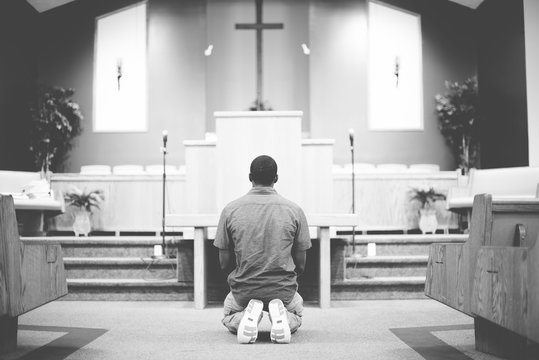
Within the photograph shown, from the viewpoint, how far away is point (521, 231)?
2656 millimetres

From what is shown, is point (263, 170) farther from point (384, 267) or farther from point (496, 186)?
point (496, 186)

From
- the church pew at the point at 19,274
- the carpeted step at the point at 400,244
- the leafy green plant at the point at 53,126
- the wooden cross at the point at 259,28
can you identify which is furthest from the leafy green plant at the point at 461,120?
the church pew at the point at 19,274

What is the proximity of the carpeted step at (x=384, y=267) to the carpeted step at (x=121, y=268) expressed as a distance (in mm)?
1676

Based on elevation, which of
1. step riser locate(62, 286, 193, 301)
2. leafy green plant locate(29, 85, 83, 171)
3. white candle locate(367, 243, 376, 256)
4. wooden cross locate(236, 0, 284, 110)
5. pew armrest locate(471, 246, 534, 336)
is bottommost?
step riser locate(62, 286, 193, 301)

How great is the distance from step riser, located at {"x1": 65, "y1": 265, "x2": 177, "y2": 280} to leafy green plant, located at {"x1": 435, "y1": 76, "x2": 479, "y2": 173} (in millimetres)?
5697

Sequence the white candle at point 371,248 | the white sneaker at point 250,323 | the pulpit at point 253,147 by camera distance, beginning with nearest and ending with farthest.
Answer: the white sneaker at point 250,323 → the pulpit at point 253,147 → the white candle at point 371,248

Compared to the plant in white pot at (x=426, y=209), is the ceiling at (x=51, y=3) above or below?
above

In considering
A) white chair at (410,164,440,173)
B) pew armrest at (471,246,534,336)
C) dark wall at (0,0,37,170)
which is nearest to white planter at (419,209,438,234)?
white chair at (410,164,440,173)

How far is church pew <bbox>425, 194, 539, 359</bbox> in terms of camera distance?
2.12 metres

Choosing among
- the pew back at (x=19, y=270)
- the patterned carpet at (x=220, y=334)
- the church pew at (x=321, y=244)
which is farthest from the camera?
the church pew at (x=321, y=244)

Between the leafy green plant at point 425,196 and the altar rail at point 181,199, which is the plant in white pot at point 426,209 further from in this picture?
the altar rail at point 181,199

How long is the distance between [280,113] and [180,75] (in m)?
5.61

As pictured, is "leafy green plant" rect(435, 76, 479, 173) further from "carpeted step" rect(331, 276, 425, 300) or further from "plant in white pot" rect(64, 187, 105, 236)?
"plant in white pot" rect(64, 187, 105, 236)

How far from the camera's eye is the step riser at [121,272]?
530 cm
